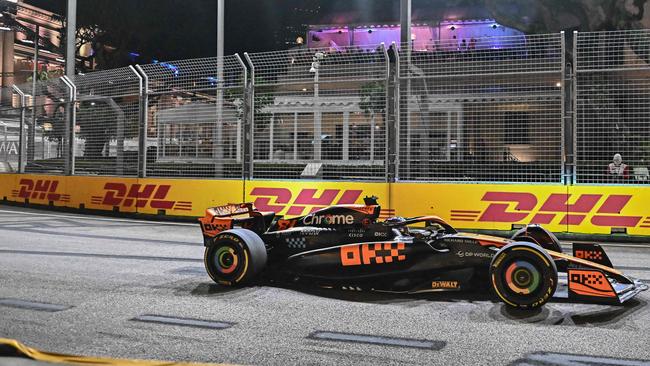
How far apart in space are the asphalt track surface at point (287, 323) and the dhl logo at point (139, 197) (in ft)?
21.9

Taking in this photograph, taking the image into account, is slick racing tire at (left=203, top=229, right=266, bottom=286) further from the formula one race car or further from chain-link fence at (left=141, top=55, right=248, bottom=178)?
chain-link fence at (left=141, top=55, right=248, bottom=178)

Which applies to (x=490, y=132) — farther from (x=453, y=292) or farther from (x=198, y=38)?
(x=198, y=38)

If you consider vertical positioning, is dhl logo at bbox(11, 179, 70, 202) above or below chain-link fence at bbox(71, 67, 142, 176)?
below

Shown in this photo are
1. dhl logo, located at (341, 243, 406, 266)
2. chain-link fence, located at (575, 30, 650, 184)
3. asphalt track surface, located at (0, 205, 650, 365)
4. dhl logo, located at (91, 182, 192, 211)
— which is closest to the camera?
asphalt track surface, located at (0, 205, 650, 365)

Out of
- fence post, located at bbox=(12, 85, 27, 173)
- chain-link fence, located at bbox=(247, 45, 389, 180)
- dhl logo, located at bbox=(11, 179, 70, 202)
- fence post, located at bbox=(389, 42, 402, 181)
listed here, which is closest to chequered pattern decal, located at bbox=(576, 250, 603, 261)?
fence post, located at bbox=(389, 42, 402, 181)

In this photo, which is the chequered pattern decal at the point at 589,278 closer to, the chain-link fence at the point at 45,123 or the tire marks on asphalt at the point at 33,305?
the tire marks on asphalt at the point at 33,305

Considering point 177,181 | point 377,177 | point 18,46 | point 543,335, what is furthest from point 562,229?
point 18,46

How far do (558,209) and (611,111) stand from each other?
1870mm

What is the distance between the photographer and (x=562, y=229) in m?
10.2

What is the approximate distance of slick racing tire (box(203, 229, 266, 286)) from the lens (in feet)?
18.3

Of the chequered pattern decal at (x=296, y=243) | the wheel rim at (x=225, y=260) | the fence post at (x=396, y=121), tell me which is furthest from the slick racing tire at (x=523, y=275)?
the fence post at (x=396, y=121)

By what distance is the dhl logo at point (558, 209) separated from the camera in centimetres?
1005

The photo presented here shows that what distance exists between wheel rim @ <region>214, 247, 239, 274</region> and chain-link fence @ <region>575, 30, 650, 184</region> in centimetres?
696

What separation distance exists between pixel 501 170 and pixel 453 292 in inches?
225
